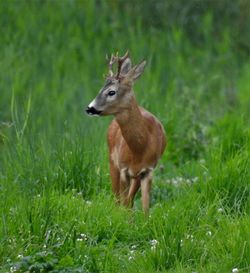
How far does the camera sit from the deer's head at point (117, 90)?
915cm

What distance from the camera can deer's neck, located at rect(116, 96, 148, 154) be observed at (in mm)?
9398

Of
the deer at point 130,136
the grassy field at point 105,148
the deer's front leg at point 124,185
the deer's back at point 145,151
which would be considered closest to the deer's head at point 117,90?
→ the deer at point 130,136

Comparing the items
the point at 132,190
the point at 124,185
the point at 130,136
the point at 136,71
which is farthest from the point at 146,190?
→ the point at 136,71

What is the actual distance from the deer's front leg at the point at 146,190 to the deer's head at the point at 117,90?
1.95 feet

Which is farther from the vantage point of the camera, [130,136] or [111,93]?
[130,136]

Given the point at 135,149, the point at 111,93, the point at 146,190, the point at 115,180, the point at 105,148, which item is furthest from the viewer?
the point at 105,148

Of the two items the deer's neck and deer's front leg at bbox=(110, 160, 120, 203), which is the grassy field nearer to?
deer's front leg at bbox=(110, 160, 120, 203)

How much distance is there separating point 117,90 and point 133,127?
35 centimetres

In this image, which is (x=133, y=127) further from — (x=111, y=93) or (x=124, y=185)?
(x=124, y=185)

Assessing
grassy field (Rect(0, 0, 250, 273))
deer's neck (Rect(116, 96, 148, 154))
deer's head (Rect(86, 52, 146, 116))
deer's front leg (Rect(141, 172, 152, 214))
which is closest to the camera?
grassy field (Rect(0, 0, 250, 273))

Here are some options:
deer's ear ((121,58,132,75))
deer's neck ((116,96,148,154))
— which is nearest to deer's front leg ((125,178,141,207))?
deer's neck ((116,96,148,154))

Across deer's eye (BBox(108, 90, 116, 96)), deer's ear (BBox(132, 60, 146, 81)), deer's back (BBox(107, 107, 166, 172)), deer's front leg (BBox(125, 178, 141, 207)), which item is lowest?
deer's front leg (BBox(125, 178, 141, 207))

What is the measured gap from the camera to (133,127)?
9.43m

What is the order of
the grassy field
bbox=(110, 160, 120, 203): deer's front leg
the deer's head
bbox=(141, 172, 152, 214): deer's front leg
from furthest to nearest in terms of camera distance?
bbox=(110, 160, 120, 203): deer's front leg → bbox=(141, 172, 152, 214): deer's front leg → the deer's head → the grassy field
